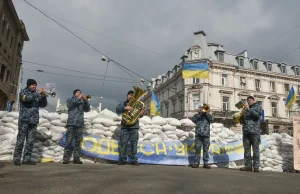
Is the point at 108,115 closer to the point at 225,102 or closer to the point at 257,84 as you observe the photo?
the point at 225,102

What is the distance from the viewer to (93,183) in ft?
8.45

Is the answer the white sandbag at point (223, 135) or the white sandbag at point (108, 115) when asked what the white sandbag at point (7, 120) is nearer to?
the white sandbag at point (108, 115)

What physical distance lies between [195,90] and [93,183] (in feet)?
94.8

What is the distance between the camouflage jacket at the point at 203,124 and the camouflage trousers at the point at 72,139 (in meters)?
2.82

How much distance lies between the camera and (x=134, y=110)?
5.44m

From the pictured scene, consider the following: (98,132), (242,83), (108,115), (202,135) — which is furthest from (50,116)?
(242,83)

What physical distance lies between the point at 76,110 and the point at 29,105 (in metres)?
0.95

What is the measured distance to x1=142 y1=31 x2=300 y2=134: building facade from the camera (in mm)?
30359

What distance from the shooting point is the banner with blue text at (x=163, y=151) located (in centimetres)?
562

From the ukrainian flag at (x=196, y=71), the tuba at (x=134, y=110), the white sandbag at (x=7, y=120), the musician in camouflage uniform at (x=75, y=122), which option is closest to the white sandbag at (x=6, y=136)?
the white sandbag at (x=7, y=120)

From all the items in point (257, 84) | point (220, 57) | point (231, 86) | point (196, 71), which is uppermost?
point (220, 57)

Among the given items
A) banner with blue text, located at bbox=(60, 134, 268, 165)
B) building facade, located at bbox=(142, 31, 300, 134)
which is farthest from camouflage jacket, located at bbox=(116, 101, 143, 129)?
building facade, located at bbox=(142, 31, 300, 134)

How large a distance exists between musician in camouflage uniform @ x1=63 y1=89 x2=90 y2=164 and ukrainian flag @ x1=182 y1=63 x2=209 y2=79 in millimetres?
7285

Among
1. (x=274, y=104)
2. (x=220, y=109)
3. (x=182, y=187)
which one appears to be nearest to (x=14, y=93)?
(x=220, y=109)
